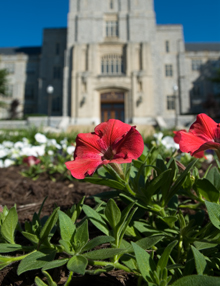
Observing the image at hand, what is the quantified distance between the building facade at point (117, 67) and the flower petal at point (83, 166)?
19892 millimetres

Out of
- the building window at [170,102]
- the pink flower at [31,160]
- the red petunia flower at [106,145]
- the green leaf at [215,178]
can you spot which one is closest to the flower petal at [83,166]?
the red petunia flower at [106,145]

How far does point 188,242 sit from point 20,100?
34098 mm

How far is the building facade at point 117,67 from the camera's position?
22.4 metres

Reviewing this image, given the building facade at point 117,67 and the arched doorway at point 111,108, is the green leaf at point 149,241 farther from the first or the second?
the arched doorway at point 111,108

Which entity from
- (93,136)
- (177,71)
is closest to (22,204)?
(93,136)

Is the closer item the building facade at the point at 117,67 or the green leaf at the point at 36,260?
the green leaf at the point at 36,260

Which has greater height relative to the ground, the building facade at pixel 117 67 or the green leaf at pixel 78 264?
the building facade at pixel 117 67

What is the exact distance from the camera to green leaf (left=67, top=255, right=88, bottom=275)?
1.83 ft

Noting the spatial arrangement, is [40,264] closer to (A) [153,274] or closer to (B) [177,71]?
(A) [153,274]

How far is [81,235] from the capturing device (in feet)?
2.28

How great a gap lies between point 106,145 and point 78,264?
1.20ft

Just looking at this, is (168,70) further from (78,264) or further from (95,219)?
(78,264)

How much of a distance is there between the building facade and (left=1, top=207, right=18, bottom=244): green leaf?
65.4ft

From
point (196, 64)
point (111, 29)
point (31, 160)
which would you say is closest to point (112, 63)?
point (111, 29)
